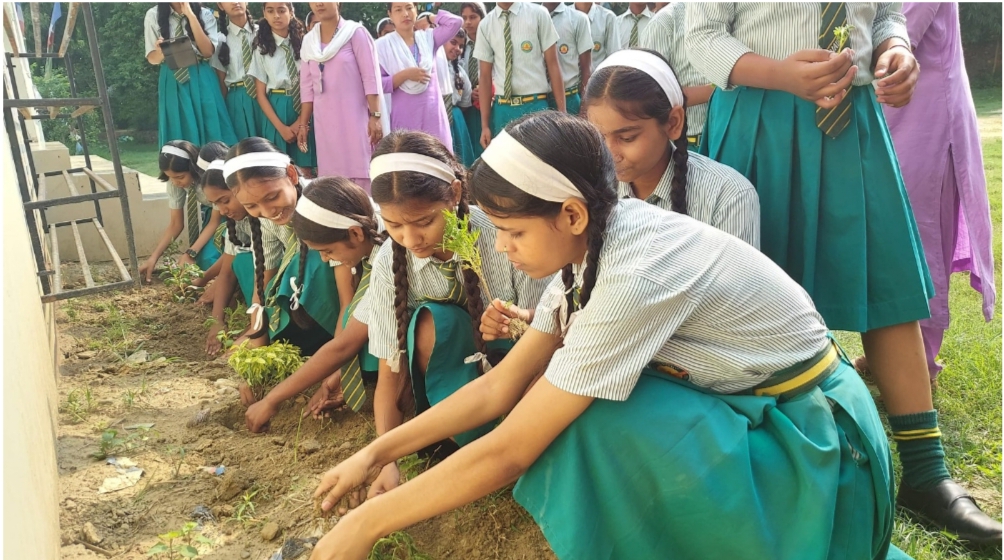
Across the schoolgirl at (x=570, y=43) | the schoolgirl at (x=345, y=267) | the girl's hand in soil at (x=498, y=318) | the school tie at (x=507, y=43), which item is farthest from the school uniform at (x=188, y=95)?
the girl's hand in soil at (x=498, y=318)

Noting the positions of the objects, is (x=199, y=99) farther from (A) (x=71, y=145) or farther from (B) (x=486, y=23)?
(A) (x=71, y=145)

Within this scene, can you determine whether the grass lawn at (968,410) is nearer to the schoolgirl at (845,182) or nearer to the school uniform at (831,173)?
the schoolgirl at (845,182)

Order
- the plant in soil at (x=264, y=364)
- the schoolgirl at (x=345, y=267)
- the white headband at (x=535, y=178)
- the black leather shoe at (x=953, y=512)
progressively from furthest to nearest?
the plant in soil at (x=264, y=364) < the schoolgirl at (x=345, y=267) < the black leather shoe at (x=953, y=512) < the white headband at (x=535, y=178)

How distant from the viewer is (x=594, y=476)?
1.54 m

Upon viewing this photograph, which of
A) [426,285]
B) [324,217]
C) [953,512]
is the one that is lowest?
[953,512]

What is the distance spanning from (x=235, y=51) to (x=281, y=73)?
0.46m

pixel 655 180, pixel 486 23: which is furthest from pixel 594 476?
pixel 486 23

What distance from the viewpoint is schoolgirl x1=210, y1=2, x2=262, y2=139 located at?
571 cm

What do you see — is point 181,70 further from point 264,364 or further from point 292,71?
point 264,364

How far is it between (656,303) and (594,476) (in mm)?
369

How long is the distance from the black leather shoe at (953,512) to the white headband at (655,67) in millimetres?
1207

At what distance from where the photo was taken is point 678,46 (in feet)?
12.4

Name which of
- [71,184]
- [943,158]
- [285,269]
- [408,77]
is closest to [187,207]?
[71,184]

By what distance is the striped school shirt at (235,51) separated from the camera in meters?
5.75
